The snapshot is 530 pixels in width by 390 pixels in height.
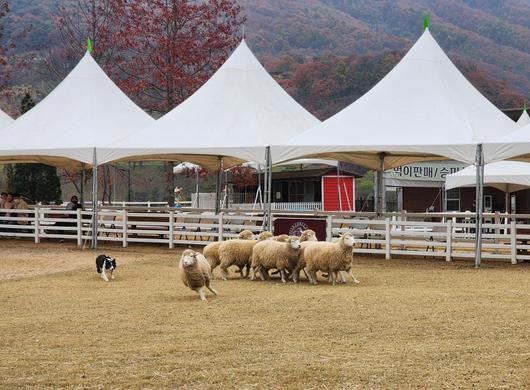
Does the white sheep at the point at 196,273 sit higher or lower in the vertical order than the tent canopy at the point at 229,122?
lower

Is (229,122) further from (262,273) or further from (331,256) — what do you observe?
(331,256)

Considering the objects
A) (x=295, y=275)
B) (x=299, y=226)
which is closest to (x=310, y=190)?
(x=299, y=226)

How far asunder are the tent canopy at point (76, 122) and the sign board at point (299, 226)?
5.96m

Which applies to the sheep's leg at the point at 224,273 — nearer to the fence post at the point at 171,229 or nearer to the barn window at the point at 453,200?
the fence post at the point at 171,229

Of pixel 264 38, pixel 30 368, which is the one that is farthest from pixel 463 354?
pixel 264 38

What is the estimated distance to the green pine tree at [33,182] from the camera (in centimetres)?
3584

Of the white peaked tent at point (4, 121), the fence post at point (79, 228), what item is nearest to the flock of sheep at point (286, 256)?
the fence post at point (79, 228)

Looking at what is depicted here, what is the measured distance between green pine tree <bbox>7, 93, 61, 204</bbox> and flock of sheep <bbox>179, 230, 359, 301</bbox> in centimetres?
2159

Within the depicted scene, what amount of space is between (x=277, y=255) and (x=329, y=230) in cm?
559

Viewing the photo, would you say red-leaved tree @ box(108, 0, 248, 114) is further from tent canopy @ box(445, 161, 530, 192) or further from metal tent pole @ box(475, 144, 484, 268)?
metal tent pole @ box(475, 144, 484, 268)

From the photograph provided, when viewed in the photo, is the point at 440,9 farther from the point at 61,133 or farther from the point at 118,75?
the point at 61,133

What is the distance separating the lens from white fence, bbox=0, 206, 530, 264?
19219mm

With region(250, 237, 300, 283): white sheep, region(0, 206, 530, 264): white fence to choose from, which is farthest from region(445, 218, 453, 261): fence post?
region(250, 237, 300, 283): white sheep

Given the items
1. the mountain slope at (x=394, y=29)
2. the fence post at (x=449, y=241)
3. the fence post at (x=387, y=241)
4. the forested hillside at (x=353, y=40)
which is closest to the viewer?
the fence post at (x=449, y=241)
